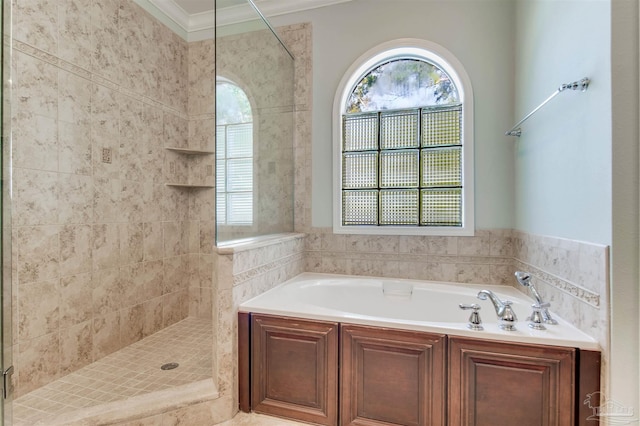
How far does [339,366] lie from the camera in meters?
1.60

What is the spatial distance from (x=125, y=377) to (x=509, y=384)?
2.25 m

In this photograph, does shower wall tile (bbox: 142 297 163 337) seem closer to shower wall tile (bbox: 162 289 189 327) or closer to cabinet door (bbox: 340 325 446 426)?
shower wall tile (bbox: 162 289 189 327)

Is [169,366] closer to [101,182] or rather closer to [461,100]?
[101,182]

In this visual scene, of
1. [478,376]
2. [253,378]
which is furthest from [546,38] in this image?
[253,378]

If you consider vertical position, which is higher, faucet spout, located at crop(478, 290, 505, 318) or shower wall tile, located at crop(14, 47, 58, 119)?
shower wall tile, located at crop(14, 47, 58, 119)

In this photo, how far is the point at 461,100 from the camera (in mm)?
2416

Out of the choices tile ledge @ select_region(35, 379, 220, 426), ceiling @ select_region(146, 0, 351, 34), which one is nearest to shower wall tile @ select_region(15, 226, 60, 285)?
tile ledge @ select_region(35, 379, 220, 426)

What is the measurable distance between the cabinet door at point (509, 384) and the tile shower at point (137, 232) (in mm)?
241

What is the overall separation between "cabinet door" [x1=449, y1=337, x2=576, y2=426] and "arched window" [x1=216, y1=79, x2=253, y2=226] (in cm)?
147

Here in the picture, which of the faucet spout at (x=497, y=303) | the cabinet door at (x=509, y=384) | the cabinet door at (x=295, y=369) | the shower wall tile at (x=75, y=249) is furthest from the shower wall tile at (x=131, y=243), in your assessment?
the faucet spout at (x=497, y=303)

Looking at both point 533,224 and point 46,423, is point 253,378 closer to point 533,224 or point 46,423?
point 46,423

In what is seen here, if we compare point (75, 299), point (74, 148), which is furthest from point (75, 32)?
point (75, 299)

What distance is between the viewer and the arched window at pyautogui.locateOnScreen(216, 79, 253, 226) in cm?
187

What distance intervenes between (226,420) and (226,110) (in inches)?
73.4
